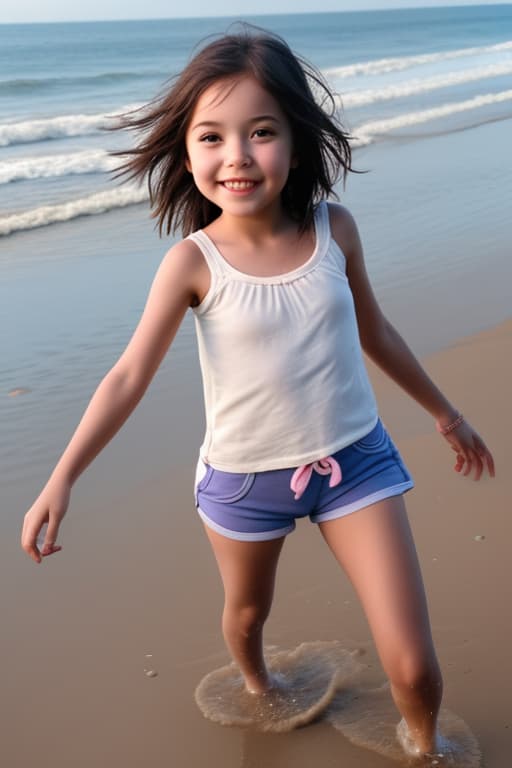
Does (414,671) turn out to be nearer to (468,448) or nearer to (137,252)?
(468,448)

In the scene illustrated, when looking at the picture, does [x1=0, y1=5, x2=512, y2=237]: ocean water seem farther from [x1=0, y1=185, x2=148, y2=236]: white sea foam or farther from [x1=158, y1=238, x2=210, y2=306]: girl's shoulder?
[x1=158, y1=238, x2=210, y2=306]: girl's shoulder

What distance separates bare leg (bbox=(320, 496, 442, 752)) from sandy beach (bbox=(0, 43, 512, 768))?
0.40 m

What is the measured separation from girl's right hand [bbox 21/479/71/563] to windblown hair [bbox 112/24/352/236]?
770 mm

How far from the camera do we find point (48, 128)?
573 inches

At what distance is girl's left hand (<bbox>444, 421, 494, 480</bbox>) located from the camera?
2732mm

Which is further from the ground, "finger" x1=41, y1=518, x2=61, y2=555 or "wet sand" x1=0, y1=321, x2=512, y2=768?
"finger" x1=41, y1=518, x2=61, y2=555

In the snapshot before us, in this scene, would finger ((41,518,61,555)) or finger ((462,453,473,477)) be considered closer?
finger ((41,518,61,555))

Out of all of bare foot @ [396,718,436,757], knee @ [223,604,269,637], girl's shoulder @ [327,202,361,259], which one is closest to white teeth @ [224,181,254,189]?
girl's shoulder @ [327,202,361,259]

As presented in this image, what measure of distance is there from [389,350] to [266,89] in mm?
707

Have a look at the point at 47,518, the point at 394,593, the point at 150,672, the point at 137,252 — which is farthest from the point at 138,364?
the point at 137,252

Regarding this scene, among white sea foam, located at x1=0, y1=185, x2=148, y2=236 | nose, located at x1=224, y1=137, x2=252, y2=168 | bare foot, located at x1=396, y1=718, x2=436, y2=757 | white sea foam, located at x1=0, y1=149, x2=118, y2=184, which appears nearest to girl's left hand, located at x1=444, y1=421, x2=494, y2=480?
bare foot, located at x1=396, y1=718, x2=436, y2=757

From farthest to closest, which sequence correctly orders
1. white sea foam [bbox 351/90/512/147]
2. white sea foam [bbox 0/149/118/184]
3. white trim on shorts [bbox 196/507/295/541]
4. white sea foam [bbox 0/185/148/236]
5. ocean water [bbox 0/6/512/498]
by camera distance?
white sea foam [bbox 351/90/512/147]
white sea foam [bbox 0/149/118/184]
white sea foam [bbox 0/185/148/236]
ocean water [bbox 0/6/512/498]
white trim on shorts [bbox 196/507/295/541]

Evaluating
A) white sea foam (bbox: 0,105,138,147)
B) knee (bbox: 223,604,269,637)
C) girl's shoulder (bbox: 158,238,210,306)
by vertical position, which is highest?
white sea foam (bbox: 0,105,138,147)

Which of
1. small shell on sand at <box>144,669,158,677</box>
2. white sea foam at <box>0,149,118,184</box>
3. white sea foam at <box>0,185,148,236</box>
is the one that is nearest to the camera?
small shell on sand at <box>144,669,158,677</box>
